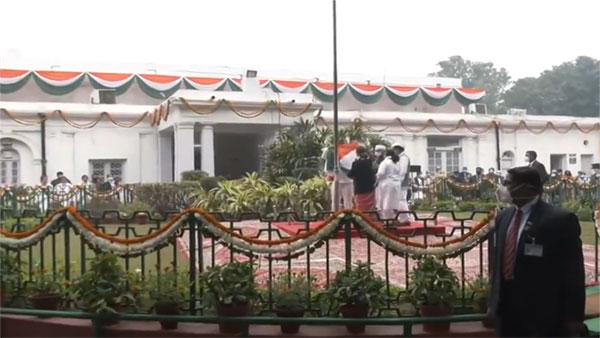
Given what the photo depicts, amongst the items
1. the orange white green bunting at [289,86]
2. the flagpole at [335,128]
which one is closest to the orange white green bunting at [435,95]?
the orange white green bunting at [289,86]

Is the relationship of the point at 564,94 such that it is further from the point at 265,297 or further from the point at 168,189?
the point at 265,297

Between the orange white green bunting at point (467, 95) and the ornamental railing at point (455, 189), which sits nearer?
the ornamental railing at point (455, 189)

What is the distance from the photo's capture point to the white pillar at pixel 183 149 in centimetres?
1778

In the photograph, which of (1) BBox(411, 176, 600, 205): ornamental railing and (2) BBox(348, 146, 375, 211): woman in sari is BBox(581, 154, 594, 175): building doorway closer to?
(1) BBox(411, 176, 600, 205): ornamental railing

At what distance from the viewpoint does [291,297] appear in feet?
14.1

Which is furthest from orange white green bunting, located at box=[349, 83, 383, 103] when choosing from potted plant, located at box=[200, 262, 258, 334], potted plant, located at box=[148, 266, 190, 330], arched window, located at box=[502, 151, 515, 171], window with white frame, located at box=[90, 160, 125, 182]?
potted plant, located at box=[200, 262, 258, 334]

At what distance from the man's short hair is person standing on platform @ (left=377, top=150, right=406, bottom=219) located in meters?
7.23

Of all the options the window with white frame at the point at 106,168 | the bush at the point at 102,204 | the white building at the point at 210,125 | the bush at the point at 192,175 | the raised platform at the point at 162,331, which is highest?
the white building at the point at 210,125

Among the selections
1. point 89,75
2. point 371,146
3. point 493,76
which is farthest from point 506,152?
point 493,76

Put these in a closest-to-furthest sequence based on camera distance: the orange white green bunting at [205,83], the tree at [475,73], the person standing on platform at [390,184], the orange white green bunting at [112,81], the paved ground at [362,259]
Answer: the paved ground at [362,259]
the person standing on platform at [390,184]
the orange white green bunting at [112,81]
the orange white green bunting at [205,83]
the tree at [475,73]

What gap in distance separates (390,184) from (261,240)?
580 centimetres

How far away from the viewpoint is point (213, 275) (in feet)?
14.1

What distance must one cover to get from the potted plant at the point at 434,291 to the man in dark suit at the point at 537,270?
122 centimetres

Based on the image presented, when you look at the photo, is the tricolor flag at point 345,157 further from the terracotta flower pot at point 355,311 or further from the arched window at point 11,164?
the arched window at point 11,164
